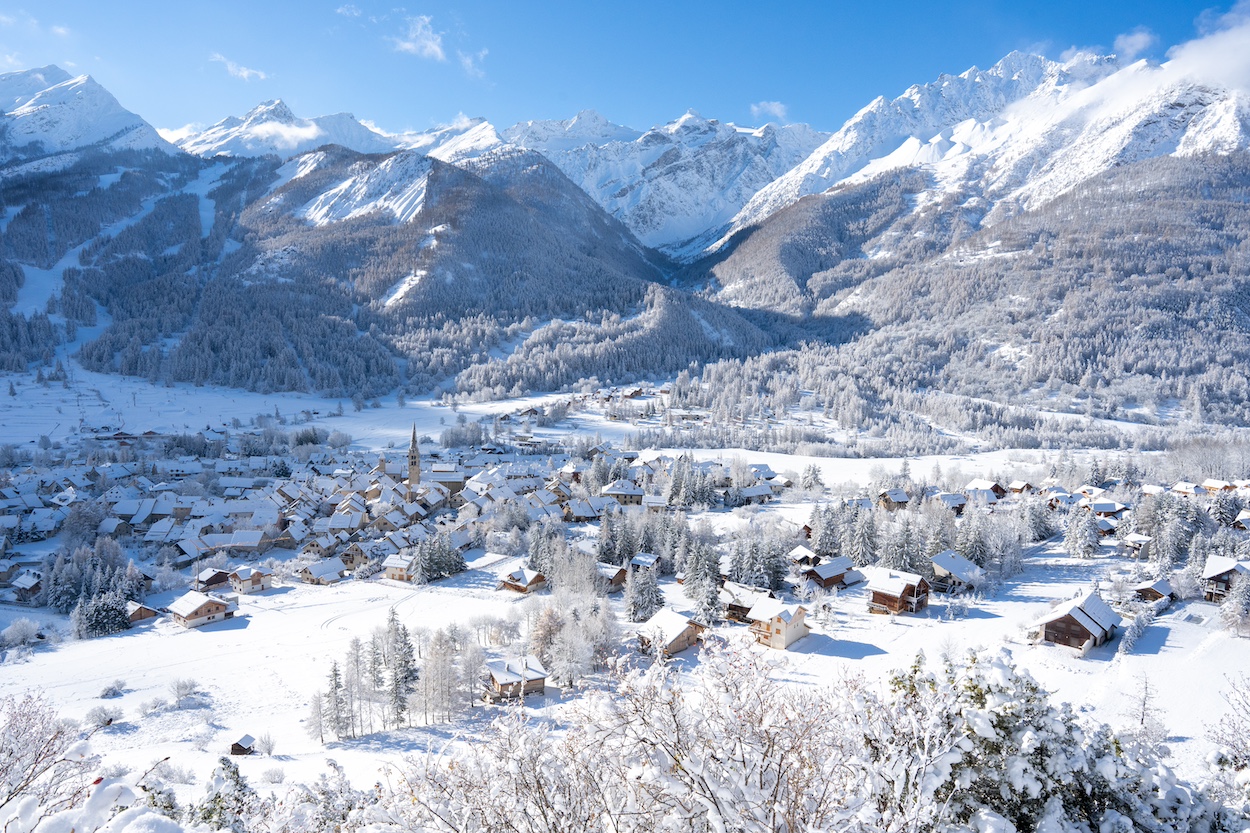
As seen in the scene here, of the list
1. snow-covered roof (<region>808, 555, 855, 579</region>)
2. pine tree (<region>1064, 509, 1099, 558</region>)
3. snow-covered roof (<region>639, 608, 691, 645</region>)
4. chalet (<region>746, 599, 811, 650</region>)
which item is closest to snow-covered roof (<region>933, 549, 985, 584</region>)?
snow-covered roof (<region>808, 555, 855, 579</region>)

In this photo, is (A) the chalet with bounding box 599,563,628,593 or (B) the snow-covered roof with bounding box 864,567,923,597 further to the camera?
(A) the chalet with bounding box 599,563,628,593

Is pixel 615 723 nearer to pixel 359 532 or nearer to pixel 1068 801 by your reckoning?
pixel 1068 801

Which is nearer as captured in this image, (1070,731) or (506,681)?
(1070,731)

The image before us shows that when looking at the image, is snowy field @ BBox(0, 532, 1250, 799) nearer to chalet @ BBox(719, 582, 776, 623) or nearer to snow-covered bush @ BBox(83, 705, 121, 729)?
snow-covered bush @ BBox(83, 705, 121, 729)

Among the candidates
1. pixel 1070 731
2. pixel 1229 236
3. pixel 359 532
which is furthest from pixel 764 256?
pixel 1070 731

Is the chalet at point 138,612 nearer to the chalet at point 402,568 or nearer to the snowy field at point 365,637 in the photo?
the snowy field at point 365,637

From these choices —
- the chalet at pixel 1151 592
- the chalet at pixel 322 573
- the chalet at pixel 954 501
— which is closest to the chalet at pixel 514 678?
the chalet at pixel 322 573

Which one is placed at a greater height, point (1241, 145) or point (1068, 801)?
point (1241, 145)

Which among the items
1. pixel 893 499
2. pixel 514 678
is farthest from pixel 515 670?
pixel 893 499
